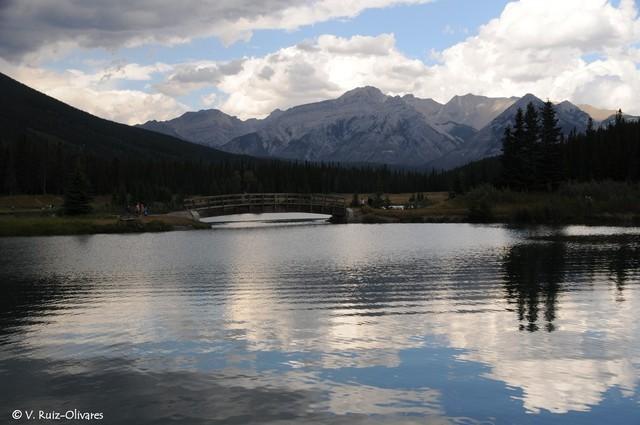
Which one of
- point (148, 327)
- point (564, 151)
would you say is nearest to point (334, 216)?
point (564, 151)

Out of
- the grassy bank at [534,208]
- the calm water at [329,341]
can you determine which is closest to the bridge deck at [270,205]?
the grassy bank at [534,208]

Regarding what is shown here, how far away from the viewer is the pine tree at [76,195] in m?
90.2

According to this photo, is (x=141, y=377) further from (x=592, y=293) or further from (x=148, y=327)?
(x=592, y=293)

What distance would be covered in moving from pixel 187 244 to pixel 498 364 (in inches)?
1794

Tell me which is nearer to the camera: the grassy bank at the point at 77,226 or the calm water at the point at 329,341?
the calm water at the point at 329,341

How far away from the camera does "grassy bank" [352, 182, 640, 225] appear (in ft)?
290

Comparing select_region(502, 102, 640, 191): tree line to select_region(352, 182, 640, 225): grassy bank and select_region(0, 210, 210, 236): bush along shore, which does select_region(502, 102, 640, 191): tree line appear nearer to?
select_region(352, 182, 640, 225): grassy bank

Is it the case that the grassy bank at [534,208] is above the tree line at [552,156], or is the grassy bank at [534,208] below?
below

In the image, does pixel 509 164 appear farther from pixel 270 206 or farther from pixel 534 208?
pixel 270 206

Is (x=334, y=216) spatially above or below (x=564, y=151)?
below

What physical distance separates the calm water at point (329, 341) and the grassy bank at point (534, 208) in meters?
46.1

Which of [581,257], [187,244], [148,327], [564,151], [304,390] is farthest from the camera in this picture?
[564,151]

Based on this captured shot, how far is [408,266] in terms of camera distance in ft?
134

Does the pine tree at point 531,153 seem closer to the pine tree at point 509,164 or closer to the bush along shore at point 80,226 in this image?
the pine tree at point 509,164
